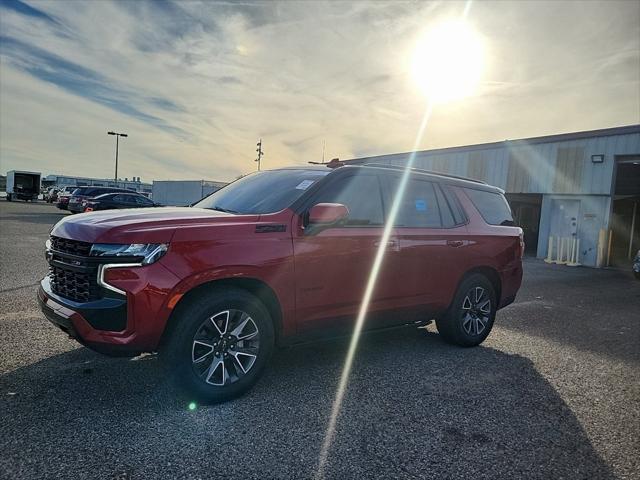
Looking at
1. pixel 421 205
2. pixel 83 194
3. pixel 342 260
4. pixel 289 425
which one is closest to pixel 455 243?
pixel 421 205

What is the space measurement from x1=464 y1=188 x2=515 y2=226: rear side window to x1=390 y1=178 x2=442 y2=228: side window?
28.3 inches

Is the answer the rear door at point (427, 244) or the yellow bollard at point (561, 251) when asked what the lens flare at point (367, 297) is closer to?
the rear door at point (427, 244)

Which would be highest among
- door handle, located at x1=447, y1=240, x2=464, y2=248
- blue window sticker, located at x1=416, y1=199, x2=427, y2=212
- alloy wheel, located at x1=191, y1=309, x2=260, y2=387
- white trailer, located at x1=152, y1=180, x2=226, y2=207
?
white trailer, located at x1=152, y1=180, x2=226, y2=207

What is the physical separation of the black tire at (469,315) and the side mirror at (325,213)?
218 cm

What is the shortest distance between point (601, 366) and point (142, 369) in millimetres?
4744

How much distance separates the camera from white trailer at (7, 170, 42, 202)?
41531 mm

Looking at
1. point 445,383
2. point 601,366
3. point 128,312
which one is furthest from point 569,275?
point 128,312

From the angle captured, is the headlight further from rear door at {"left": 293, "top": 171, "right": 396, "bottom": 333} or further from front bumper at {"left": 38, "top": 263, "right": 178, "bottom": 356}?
rear door at {"left": 293, "top": 171, "right": 396, "bottom": 333}

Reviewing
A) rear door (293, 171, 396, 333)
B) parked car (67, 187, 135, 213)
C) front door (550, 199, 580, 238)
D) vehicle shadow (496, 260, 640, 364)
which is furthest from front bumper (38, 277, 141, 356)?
parked car (67, 187, 135, 213)

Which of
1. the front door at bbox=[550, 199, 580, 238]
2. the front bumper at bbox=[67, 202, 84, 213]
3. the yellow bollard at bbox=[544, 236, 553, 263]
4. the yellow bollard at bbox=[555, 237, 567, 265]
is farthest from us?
the front bumper at bbox=[67, 202, 84, 213]

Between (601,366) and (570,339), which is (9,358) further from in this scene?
(570,339)

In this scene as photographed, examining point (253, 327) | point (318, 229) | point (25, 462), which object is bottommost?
point (25, 462)

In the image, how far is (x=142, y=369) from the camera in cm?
404

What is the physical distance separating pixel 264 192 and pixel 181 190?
4370 centimetres
